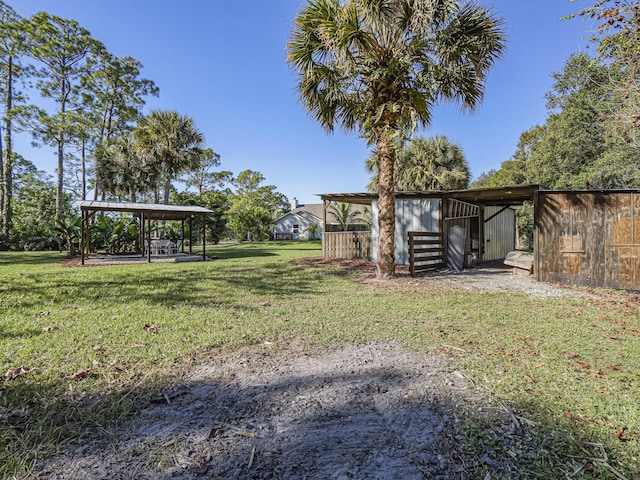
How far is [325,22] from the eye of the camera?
24.7 feet

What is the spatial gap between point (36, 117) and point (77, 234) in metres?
14.5

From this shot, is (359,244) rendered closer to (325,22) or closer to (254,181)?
(325,22)

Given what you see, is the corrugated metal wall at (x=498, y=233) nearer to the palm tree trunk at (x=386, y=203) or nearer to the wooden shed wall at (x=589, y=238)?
the wooden shed wall at (x=589, y=238)

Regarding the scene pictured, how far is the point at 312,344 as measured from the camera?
3934 mm

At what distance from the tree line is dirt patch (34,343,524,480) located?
18.1m

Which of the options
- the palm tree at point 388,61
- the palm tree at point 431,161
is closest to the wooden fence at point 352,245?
the palm tree at point 431,161

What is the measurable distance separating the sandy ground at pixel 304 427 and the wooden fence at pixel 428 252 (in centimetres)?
673

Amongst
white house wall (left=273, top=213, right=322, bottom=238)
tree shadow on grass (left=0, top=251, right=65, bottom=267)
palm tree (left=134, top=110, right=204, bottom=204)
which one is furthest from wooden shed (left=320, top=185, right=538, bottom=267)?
white house wall (left=273, top=213, right=322, bottom=238)

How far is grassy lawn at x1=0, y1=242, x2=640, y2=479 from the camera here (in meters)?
2.17

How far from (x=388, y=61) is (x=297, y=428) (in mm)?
8585

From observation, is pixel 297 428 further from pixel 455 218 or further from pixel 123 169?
pixel 123 169

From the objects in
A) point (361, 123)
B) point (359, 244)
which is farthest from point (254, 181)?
point (361, 123)

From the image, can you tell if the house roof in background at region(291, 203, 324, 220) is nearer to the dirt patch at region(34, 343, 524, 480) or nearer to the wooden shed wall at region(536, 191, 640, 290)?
the wooden shed wall at region(536, 191, 640, 290)

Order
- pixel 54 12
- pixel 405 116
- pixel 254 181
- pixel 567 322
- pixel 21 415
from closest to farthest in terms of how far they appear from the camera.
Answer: pixel 21 415 → pixel 567 322 → pixel 405 116 → pixel 54 12 → pixel 254 181
